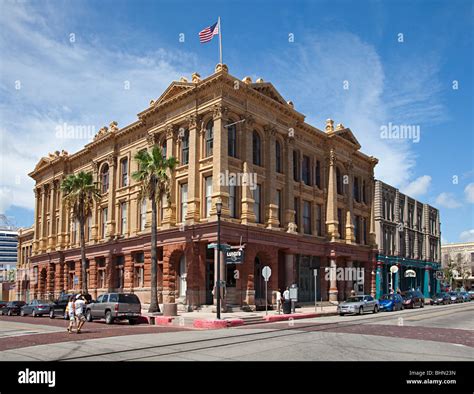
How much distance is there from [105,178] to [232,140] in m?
18.1

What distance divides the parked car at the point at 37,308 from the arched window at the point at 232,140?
17.4 metres

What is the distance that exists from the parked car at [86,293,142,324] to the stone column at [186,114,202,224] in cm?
909

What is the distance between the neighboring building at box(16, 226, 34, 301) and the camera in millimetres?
68438

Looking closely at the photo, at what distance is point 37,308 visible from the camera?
125ft

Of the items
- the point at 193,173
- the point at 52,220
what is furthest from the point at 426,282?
the point at 52,220

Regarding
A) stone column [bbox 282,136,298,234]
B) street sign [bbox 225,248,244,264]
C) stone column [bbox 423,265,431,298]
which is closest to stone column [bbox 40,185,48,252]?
stone column [bbox 282,136,298,234]

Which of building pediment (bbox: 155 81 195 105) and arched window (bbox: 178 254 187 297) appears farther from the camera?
building pediment (bbox: 155 81 195 105)

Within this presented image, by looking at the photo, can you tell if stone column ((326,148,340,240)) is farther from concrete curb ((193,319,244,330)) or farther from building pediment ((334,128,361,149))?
concrete curb ((193,319,244,330))

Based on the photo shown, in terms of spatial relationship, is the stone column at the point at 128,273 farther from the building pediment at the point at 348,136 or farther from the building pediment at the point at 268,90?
the building pediment at the point at 348,136

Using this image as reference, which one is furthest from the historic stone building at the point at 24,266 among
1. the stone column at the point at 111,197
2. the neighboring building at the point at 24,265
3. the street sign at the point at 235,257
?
the street sign at the point at 235,257

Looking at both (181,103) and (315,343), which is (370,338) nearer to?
(315,343)

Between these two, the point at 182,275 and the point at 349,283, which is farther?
the point at 349,283

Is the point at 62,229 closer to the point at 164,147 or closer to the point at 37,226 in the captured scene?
the point at 37,226

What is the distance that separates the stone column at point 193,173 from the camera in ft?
119
